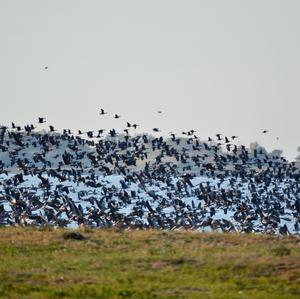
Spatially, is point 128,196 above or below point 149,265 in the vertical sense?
above

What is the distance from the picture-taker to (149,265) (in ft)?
104

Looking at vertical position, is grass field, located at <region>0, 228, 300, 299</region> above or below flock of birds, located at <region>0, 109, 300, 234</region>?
below

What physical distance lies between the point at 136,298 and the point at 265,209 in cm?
9183

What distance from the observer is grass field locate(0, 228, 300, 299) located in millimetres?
28359

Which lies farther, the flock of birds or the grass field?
the flock of birds

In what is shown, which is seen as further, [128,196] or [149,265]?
[128,196]

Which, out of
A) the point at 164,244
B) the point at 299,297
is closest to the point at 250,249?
the point at 164,244

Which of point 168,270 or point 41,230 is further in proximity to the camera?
point 41,230

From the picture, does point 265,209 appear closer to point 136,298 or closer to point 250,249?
point 250,249

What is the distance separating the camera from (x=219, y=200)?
112438mm

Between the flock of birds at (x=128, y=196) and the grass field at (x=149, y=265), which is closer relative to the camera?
the grass field at (x=149, y=265)

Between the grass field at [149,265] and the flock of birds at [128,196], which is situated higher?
the flock of birds at [128,196]

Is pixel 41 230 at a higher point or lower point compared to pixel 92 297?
higher

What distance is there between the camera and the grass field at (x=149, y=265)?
28359 millimetres
